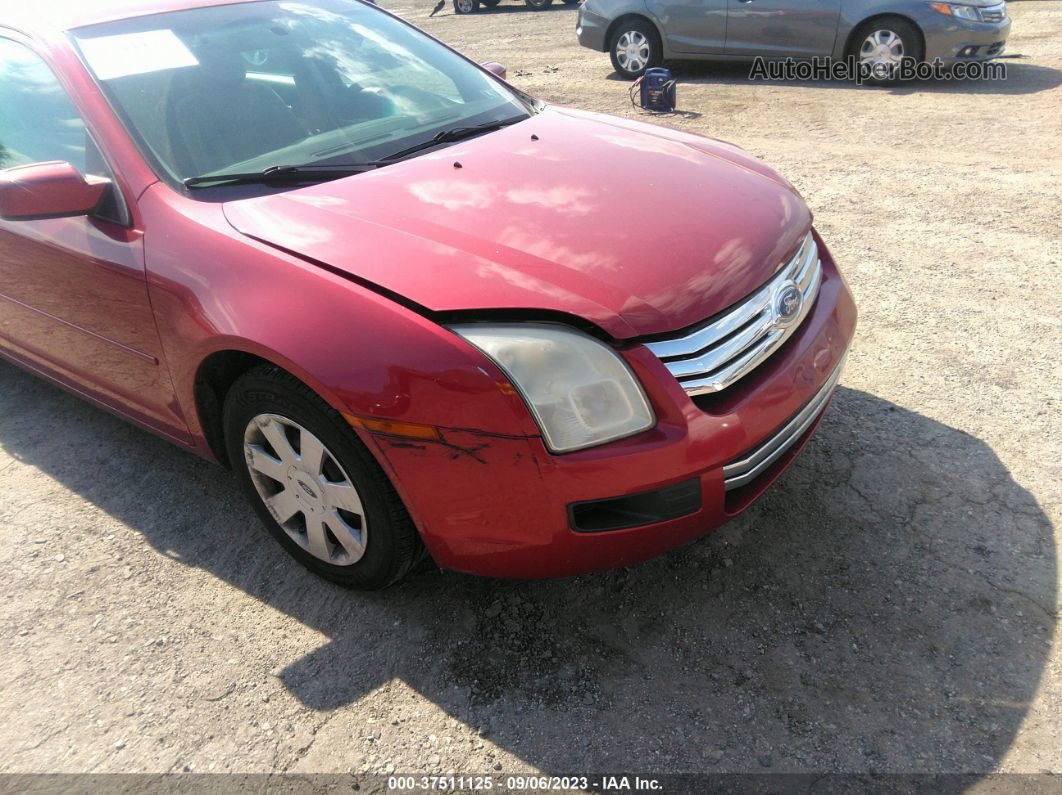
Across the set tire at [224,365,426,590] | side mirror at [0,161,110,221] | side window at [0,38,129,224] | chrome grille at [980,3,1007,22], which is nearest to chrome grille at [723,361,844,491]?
tire at [224,365,426,590]

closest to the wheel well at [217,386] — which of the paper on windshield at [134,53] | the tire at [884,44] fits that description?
the paper on windshield at [134,53]

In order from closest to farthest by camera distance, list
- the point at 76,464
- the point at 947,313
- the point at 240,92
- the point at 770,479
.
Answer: the point at 770,479 → the point at 240,92 → the point at 76,464 → the point at 947,313

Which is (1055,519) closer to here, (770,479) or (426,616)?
(770,479)

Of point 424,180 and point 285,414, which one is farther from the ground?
point 424,180

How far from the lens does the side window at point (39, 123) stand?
8.74ft

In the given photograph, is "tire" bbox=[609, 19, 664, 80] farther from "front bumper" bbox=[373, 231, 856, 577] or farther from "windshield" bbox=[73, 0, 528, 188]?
"front bumper" bbox=[373, 231, 856, 577]

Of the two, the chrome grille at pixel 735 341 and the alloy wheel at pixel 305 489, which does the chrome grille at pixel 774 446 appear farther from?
the alloy wheel at pixel 305 489

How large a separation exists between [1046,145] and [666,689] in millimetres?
5791

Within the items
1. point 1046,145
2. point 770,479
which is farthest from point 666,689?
point 1046,145

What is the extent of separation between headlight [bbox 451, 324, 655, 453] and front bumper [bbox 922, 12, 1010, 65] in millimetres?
7643

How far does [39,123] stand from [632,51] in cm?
787

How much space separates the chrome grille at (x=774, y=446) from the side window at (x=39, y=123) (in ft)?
6.35

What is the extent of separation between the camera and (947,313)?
386 centimetres

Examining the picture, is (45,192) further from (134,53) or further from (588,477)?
(588,477)
